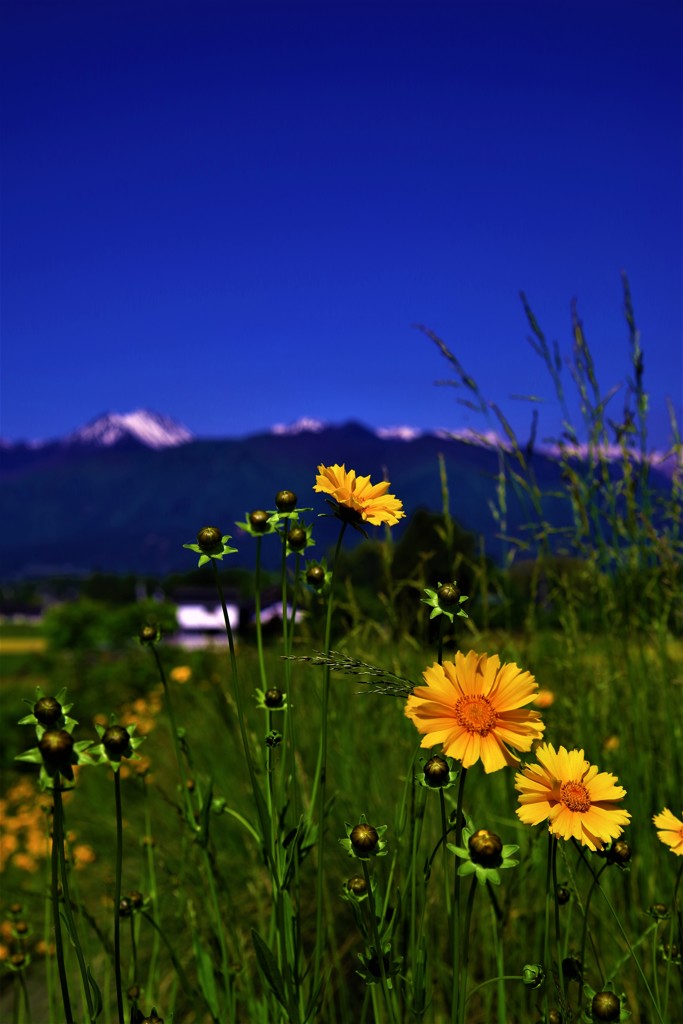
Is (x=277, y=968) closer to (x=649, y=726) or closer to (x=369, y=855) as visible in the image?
(x=369, y=855)

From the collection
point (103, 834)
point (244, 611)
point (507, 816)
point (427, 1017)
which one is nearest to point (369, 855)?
point (427, 1017)

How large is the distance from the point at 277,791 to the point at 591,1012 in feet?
1.64

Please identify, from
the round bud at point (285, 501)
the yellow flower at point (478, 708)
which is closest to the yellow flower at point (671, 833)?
the yellow flower at point (478, 708)

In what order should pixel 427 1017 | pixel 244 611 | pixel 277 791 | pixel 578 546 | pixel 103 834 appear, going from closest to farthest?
pixel 277 791
pixel 427 1017
pixel 578 546
pixel 103 834
pixel 244 611

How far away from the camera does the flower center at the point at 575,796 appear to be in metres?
1.02

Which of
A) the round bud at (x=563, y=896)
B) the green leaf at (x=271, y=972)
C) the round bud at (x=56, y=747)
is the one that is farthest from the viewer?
the round bud at (x=563, y=896)

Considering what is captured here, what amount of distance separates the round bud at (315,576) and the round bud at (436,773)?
379 millimetres

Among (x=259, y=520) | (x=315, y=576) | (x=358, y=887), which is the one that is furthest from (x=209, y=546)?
(x=358, y=887)

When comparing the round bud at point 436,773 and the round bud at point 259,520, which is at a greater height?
the round bud at point 259,520

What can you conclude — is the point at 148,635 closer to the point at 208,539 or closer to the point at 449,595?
the point at 208,539

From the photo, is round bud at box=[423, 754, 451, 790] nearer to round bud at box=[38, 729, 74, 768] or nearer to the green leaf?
the green leaf

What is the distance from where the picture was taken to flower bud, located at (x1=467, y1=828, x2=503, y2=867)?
0.86 m

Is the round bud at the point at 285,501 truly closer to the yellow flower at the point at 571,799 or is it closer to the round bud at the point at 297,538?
the round bud at the point at 297,538

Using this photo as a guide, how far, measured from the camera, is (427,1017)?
147 cm
